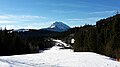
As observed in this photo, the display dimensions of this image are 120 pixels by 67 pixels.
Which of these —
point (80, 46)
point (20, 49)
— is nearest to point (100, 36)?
point (80, 46)

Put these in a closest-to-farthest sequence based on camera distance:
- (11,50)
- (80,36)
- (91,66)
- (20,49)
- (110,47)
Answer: (91,66), (110,47), (11,50), (20,49), (80,36)

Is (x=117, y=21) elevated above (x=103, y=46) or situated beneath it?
elevated above

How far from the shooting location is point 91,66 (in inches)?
1037

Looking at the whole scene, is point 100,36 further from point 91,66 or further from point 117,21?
point 91,66

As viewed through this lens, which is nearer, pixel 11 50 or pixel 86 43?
pixel 11 50

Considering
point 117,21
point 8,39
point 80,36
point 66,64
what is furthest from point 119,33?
point 66,64

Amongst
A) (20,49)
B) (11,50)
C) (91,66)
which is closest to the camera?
(91,66)

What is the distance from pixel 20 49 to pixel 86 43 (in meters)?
28.3

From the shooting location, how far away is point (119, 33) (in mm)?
78688

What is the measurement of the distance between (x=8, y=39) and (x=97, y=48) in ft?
119

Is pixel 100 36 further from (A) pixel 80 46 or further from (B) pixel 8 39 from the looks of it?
(B) pixel 8 39

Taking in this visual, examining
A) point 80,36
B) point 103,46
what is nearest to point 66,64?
point 103,46

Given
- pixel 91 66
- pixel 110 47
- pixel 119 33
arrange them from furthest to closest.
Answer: pixel 110 47, pixel 119 33, pixel 91 66

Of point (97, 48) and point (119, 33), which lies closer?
point (119, 33)
